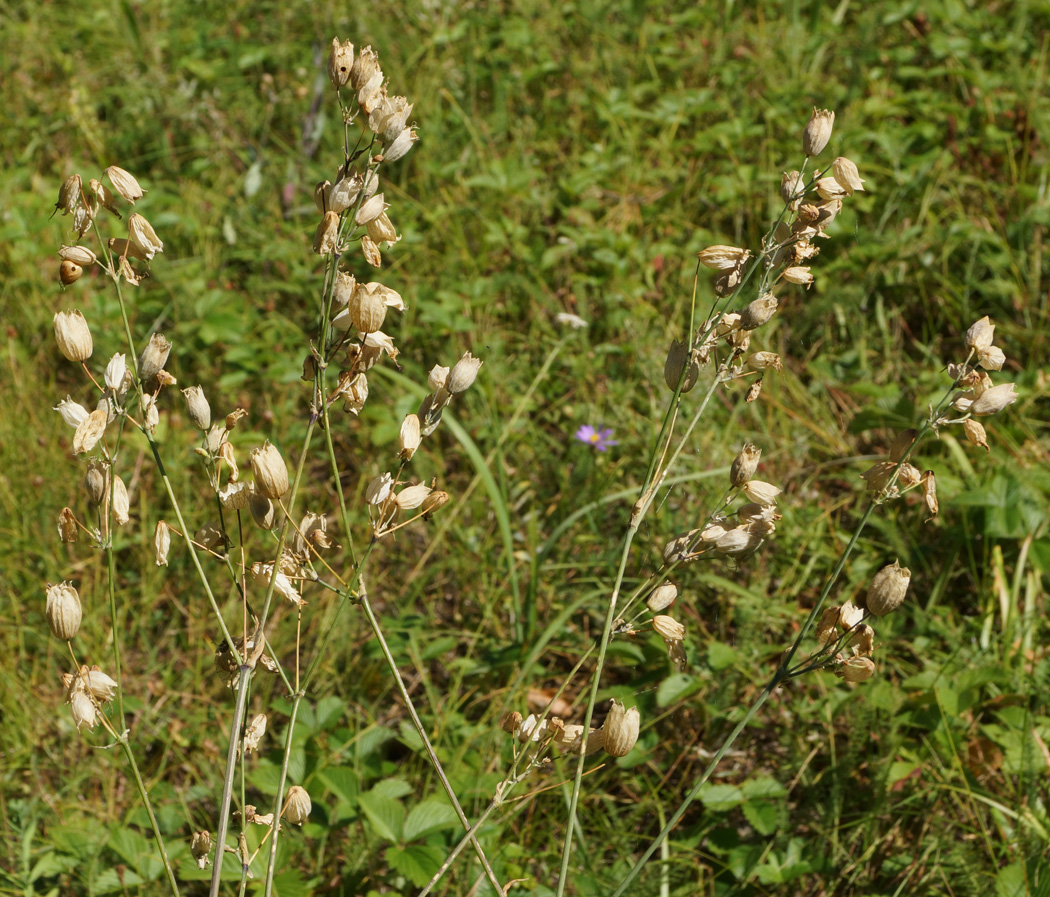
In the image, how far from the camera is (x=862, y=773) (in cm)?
173

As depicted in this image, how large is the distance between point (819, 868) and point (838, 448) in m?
1.11

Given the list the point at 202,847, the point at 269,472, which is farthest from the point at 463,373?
the point at 202,847

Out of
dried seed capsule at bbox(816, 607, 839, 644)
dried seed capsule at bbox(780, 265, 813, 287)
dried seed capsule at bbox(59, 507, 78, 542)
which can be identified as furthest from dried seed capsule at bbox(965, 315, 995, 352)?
dried seed capsule at bbox(59, 507, 78, 542)

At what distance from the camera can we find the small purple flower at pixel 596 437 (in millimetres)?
2170

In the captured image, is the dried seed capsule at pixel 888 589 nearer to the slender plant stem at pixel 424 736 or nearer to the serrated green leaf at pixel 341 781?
the slender plant stem at pixel 424 736

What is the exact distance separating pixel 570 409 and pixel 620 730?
158cm

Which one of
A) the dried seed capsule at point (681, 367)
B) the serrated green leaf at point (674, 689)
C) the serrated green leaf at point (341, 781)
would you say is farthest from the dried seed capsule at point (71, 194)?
the serrated green leaf at point (674, 689)

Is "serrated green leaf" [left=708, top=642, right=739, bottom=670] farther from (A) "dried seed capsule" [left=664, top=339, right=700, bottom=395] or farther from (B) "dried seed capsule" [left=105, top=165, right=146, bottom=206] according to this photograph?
(B) "dried seed capsule" [left=105, top=165, right=146, bottom=206]

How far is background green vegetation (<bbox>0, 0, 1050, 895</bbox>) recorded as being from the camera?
1.60m

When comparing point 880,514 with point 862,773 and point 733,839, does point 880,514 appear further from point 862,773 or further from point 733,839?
point 733,839

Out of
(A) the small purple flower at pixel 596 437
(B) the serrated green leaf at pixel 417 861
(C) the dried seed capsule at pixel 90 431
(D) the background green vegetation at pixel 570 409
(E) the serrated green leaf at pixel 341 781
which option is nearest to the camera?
(C) the dried seed capsule at pixel 90 431

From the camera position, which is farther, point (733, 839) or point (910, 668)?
point (910, 668)

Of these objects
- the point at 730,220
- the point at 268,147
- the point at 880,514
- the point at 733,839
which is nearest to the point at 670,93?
the point at 730,220

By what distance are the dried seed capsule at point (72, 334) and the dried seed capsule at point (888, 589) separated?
80 centimetres
